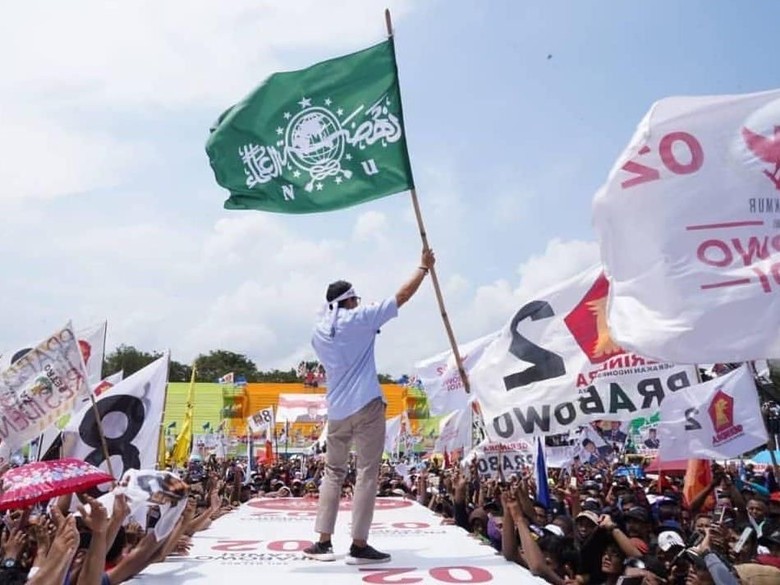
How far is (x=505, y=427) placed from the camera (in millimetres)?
A: 7176

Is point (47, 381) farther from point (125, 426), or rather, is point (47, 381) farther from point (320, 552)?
point (320, 552)

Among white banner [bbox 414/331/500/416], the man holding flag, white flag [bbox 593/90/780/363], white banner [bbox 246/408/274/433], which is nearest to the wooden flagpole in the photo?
the man holding flag

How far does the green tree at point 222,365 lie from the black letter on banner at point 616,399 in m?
85.1

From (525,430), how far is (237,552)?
3.35 metres

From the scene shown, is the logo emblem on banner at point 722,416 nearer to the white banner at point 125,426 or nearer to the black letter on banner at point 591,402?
the black letter on banner at point 591,402

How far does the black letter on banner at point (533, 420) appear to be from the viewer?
7008 millimetres

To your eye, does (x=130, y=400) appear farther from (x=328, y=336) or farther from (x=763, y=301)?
(x=763, y=301)

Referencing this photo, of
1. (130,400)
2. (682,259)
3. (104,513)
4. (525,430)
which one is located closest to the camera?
(104,513)

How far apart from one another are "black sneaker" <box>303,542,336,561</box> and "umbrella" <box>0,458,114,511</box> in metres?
1.11

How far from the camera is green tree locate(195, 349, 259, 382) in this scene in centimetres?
9075

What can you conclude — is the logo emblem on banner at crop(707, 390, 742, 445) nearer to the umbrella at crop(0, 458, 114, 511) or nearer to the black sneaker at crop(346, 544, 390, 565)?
the black sneaker at crop(346, 544, 390, 565)

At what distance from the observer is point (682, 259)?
14.6 ft

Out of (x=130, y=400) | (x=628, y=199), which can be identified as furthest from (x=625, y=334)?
(x=130, y=400)

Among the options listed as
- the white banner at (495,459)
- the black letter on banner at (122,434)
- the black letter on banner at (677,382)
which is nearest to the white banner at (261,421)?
the white banner at (495,459)
